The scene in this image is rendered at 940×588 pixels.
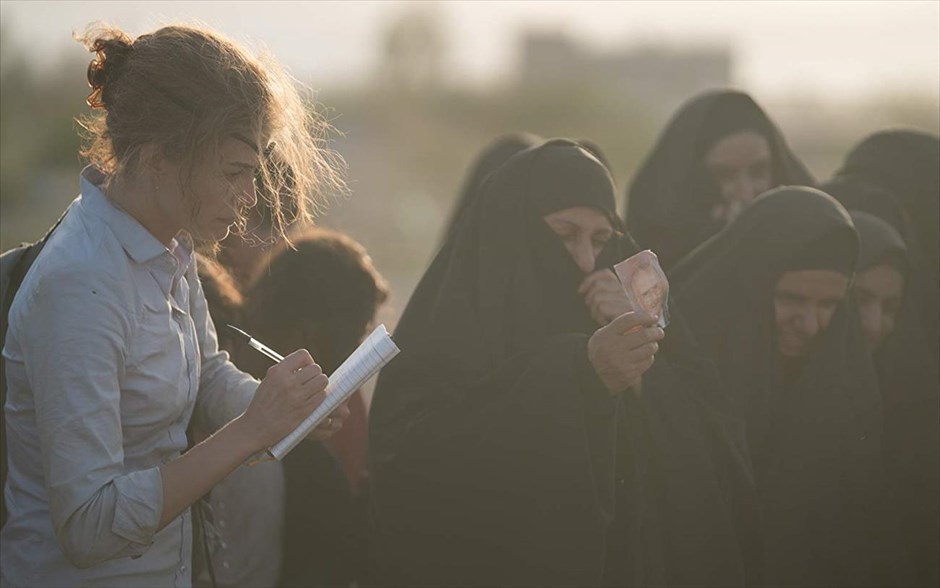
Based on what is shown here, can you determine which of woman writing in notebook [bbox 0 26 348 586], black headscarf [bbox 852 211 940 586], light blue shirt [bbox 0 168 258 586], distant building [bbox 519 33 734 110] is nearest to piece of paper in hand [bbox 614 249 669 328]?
woman writing in notebook [bbox 0 26 348 586]

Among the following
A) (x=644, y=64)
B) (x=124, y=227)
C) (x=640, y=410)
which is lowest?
(x=644, y=64)

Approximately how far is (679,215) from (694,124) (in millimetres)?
473

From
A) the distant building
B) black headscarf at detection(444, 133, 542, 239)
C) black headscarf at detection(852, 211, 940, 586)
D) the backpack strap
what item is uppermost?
the backpack strap

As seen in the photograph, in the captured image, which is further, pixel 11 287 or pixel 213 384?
pixel 213 384

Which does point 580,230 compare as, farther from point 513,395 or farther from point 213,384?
point 213,384

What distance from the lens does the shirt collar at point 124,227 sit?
2312 mm

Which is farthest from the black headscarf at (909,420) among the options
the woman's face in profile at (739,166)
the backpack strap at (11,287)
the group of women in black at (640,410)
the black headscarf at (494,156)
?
the backpack strap at (11,287)

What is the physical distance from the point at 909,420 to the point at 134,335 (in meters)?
3.06

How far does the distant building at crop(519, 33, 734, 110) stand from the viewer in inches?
2120

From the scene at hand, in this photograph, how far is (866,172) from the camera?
5.21 m

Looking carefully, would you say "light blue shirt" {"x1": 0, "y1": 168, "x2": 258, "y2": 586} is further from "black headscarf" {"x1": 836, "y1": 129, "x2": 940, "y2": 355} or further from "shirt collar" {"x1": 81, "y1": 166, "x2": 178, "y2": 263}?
"black headscarf" {"x1": 836, "y1": 129, "x2": 940, "y2": 355}

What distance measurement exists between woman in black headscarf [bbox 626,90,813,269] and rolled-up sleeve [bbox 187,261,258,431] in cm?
266

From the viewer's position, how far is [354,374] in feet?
7.83

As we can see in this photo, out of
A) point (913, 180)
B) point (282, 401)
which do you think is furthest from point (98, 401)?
point (913, 180)
